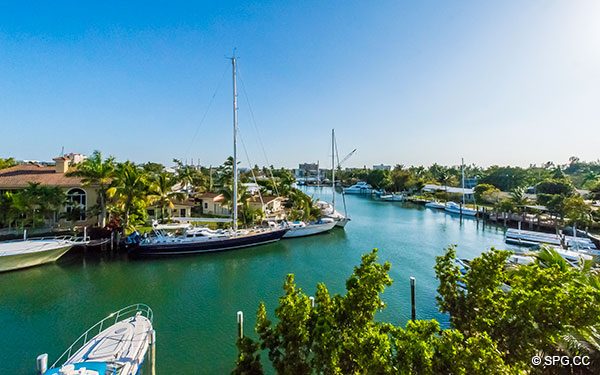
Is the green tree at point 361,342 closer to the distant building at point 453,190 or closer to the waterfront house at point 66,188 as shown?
the waterfront house at point 66,188

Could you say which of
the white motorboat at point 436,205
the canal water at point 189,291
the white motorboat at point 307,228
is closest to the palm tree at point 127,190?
the canal water at point 189,291

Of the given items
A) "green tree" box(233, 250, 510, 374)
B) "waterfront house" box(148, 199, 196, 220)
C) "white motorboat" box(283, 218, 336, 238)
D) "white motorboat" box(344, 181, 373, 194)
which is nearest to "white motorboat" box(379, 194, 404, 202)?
"white motorboat" box(344, 181, 373, 194)

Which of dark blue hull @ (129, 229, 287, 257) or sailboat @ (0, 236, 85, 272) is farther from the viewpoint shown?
dark blue hull @ (129, 229, 287, 257)

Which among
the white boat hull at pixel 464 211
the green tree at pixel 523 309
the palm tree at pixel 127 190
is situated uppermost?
the palm tree at pixel 127 190

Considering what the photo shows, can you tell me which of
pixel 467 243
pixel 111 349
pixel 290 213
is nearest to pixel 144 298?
pixel 111 349

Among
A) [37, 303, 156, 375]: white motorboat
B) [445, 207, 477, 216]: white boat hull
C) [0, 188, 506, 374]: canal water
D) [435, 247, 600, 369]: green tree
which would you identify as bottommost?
[0, 188, 506, 374]: canal water

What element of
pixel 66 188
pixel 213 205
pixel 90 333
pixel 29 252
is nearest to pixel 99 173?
pixel 66 188

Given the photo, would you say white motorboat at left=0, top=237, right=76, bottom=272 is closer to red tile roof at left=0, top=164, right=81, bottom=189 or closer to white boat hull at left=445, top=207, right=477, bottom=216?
red tile roof at left=0, top=164, right=81, bottom=189
